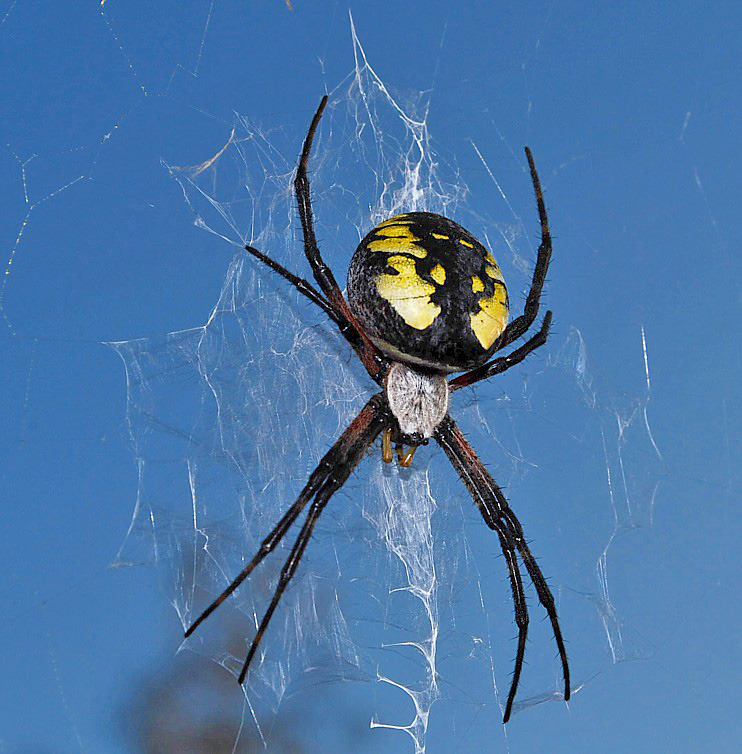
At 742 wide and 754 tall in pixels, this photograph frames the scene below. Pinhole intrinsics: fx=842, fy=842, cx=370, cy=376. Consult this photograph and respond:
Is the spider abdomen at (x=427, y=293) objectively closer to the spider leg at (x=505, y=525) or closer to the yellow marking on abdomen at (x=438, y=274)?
the yellow marking on abdomen at (x=438, y=274)

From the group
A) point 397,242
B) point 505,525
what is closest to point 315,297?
point 397,242

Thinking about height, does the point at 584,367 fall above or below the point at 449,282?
above

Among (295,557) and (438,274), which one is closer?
(438,274)

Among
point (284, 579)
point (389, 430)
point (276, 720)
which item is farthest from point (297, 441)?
point (276, 720)

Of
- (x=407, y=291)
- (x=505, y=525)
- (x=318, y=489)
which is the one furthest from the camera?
(x=505, y=525)

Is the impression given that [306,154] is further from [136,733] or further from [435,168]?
[136,733]

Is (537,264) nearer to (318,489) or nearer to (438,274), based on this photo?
(438,274)

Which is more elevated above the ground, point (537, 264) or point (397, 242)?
point (537, 264)

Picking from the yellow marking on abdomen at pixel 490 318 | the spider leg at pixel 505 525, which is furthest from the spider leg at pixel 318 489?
the yellow marking on abdomen at pixel 490 318
